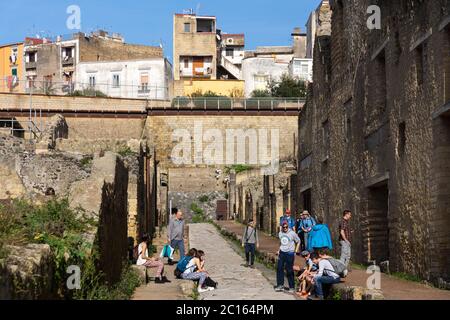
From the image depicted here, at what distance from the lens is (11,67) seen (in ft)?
311

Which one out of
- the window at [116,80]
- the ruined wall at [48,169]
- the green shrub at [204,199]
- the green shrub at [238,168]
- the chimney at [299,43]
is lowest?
the green shrub at [204,199]

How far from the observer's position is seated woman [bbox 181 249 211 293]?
17.2m

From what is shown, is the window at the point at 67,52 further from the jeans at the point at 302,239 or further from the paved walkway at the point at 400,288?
the paved walkway at the point at 400,288

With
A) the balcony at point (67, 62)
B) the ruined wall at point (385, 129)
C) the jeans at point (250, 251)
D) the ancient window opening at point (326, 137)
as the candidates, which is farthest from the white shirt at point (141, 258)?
the balcony at point (67, 62)

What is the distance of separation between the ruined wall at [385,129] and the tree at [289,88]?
49.6 metres

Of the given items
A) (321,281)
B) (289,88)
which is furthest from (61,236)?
(289,88)

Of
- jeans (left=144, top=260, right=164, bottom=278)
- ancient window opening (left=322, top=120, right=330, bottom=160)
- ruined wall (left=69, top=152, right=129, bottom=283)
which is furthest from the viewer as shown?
ancient window opening (left=322, top=120, right=330, bottom=160)

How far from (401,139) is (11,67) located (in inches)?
3198

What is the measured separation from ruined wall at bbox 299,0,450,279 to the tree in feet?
163

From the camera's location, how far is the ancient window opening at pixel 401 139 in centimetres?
1819

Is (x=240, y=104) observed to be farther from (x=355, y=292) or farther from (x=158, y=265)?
(x=355, y=292)

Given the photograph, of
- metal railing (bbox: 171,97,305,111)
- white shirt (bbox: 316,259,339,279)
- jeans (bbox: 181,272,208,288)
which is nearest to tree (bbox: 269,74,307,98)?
metal railing (bbox: 171,97,305,111)

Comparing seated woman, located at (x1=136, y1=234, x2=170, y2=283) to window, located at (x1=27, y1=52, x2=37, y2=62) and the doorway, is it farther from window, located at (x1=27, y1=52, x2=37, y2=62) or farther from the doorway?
window, located at (x1=27, y1=52, x2=37, y2=62)
